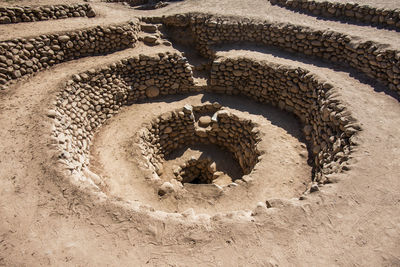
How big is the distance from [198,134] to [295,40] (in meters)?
6.32

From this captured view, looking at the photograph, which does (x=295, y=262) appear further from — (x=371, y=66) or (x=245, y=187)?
(x=371, y=66)

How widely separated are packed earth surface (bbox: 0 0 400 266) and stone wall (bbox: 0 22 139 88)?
5 centimetres

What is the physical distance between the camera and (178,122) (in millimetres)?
12078

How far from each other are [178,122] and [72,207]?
704 cm

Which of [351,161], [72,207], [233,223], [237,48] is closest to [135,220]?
[72,207]

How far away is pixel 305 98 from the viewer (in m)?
10.8

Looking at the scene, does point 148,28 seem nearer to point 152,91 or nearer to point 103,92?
point 152,91

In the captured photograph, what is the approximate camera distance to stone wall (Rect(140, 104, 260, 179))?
1121 cm

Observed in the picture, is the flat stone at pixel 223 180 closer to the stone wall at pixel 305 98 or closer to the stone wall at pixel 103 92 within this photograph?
Result: the stone wall at pixel 305 98

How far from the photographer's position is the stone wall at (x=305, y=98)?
8.11 meters

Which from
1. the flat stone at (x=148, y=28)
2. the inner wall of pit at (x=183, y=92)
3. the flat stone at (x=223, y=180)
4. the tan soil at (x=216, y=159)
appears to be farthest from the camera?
the flat stone at (x=148, y=28)

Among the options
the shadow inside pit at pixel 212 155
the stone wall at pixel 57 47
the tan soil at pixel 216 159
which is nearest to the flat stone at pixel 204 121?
the tan soil at pixel 216 159

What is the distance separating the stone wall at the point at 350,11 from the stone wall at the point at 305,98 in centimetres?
401

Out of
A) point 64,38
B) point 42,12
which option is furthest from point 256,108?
point 42,12
